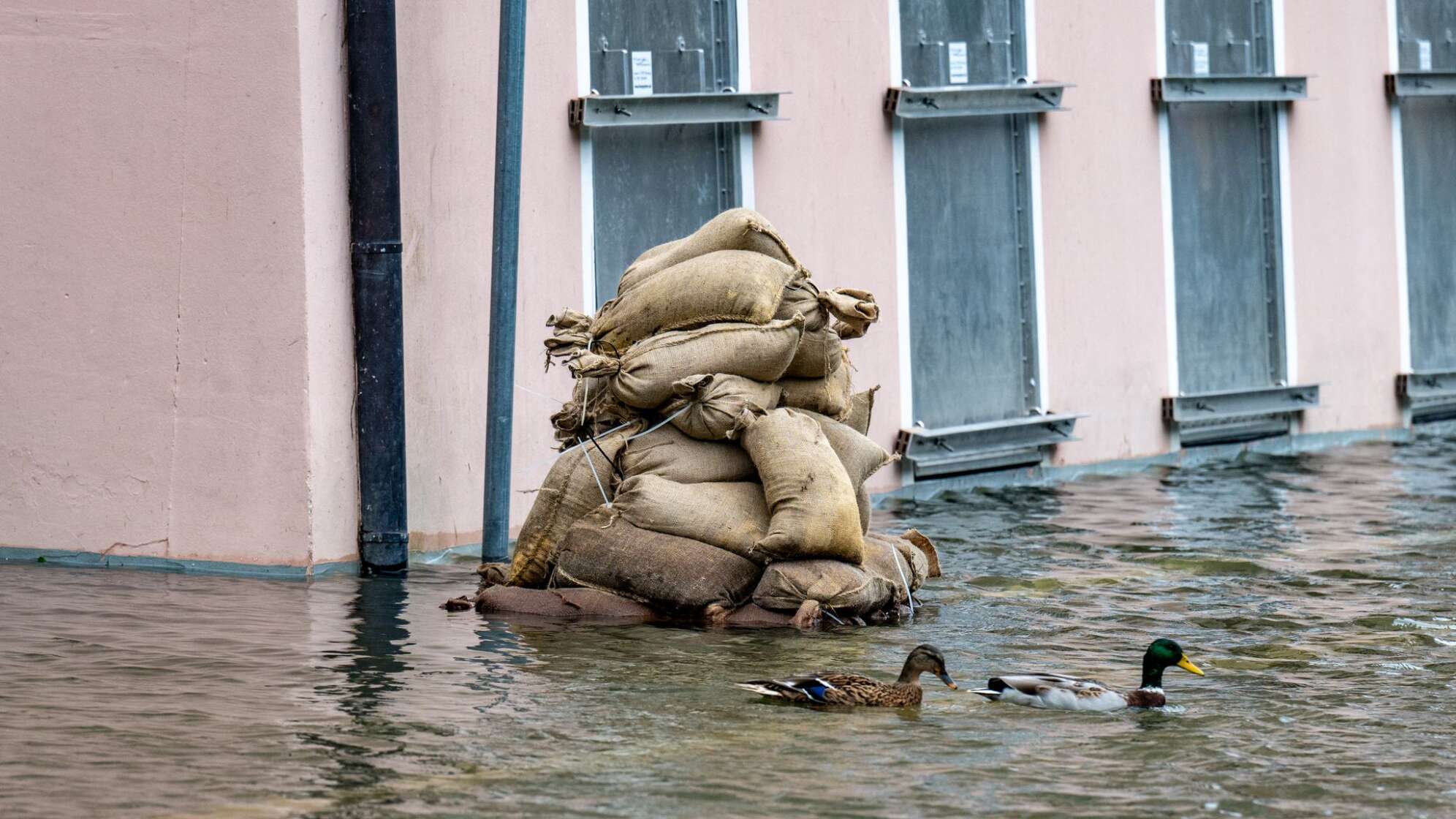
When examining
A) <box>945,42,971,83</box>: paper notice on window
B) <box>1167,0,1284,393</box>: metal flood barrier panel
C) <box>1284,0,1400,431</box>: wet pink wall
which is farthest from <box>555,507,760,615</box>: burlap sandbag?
<box>1284,0,1400,431</box>: wet pink wall

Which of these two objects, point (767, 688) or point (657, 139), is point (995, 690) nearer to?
point (767, 688)

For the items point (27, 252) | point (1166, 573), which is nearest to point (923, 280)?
point (1166, 573)

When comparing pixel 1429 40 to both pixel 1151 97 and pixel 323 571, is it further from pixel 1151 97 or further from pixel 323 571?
pixel 323 571

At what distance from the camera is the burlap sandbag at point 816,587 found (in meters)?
9.40

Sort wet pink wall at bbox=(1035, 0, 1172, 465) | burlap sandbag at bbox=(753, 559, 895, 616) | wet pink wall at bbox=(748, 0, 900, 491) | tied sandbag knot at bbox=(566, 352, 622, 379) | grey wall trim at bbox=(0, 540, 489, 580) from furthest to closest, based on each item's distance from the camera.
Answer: wet pink wall at bbox=(1035, 0, 1172, 465)
wet pink wall at bbox=(748, 0, 900, 491)
grey wall trim at bbox=(0, 540, 489, 580)
tied sandbag knot at bbox=(566, 352, 622, 379)
burlap sandbag at bbox=(753, 559, 895, 616)

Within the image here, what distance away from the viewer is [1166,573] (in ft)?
37.3

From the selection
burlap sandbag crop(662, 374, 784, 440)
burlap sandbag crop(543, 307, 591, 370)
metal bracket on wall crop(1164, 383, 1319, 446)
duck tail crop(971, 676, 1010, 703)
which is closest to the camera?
duck tail crop(971, 676, 1010, 703)

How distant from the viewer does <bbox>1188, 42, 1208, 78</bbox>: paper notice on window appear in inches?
674

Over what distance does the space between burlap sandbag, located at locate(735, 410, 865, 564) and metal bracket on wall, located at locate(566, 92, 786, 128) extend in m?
3.45

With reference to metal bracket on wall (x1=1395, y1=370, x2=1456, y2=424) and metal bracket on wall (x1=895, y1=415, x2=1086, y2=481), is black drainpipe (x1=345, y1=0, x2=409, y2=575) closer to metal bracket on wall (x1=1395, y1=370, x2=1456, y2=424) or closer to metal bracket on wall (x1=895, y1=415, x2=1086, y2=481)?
metal bracket on wall (x1=895, y1=415, x2=1086, y2=481)

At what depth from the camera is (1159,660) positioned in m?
7.87

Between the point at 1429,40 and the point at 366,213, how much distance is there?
11.9 metres

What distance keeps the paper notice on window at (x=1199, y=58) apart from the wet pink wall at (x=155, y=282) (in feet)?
28.6

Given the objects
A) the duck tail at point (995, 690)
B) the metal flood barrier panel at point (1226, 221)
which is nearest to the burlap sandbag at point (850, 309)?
the duck tail at point (995, 690)
